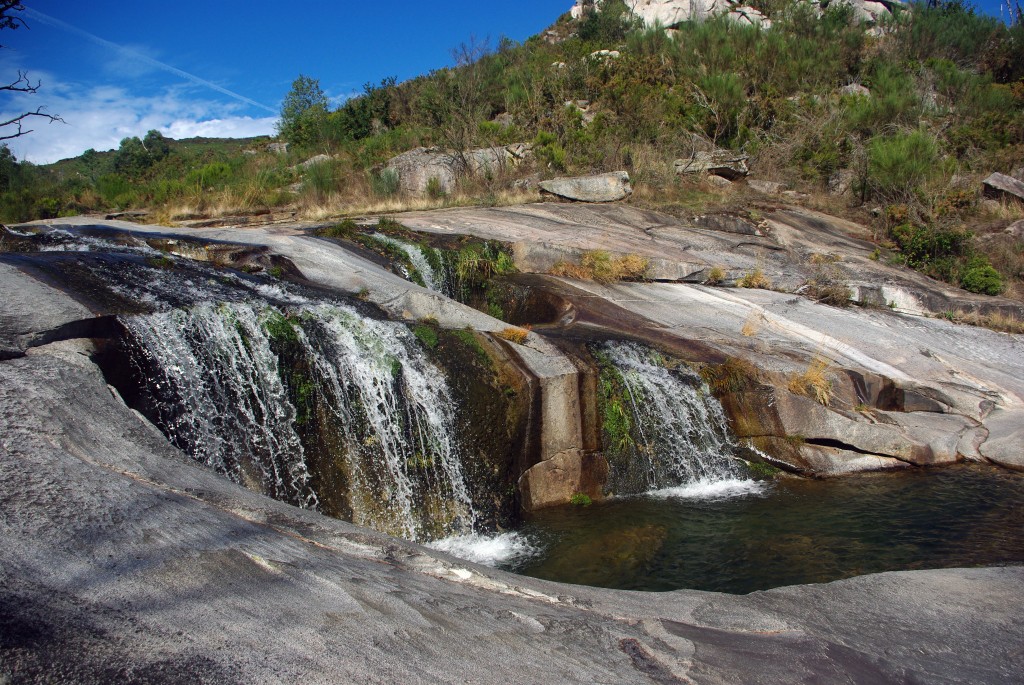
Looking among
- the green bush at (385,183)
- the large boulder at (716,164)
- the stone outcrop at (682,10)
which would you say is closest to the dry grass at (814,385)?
the large boulder at (716,164)

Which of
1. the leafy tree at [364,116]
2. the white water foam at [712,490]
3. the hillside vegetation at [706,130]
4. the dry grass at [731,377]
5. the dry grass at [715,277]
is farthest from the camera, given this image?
the leafy tree at [364,116]

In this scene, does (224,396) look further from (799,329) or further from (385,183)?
(385,183)

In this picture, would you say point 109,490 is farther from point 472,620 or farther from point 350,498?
point 350,498

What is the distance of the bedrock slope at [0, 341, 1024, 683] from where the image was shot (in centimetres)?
241

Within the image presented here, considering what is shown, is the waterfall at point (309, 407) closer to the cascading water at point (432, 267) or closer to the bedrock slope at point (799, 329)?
the bedrock slope at point (799, 329)

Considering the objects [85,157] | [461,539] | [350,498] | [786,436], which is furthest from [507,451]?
[85,157]

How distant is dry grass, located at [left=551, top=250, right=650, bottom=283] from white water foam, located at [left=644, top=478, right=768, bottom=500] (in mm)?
4683

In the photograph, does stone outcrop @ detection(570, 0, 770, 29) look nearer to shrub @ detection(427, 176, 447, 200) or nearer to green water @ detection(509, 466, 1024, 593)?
shrub @ detection(427, 176, 447, 200)

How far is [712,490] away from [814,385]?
2131 millimetres

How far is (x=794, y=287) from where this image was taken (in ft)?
43.7

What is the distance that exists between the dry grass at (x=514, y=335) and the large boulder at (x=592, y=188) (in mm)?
9025

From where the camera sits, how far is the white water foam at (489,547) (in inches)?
258

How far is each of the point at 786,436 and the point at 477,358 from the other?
4.06 metres

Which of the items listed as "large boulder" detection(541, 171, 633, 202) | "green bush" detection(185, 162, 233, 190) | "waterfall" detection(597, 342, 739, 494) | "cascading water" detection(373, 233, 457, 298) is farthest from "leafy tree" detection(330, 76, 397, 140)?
"waterfall" detection(597, 342, 739, 494)
